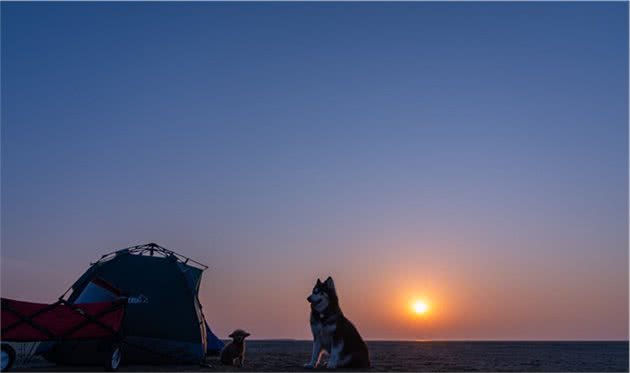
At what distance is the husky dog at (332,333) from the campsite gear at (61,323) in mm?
4612

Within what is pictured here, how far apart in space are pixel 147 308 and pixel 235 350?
2687 mm

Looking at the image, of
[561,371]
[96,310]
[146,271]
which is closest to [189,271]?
[146,271]

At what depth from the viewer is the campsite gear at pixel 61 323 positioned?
42.7ft

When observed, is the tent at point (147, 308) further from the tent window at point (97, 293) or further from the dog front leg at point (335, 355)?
the dog front leg at point (335, 355)

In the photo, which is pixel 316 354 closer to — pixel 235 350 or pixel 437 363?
pixel 235 350

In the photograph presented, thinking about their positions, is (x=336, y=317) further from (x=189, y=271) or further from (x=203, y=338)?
(x=189, y=271)

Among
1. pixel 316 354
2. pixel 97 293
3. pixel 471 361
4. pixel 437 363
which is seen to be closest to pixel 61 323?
pixel 97 293

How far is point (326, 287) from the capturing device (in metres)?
15.4

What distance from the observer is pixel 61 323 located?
43.8 ft

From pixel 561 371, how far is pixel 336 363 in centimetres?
709

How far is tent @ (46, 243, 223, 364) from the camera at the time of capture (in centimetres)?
1546

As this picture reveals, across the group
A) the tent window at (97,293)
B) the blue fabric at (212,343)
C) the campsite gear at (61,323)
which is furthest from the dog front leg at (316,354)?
the blue fabric at (212,343)

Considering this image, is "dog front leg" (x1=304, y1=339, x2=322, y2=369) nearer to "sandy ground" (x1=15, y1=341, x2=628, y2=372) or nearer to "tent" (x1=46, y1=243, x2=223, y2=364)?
"sandy ground" (x1=15, y1=341, x2=628, y2=372)

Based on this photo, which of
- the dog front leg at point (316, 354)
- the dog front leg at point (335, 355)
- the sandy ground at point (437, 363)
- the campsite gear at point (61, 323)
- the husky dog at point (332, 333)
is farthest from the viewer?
the dog front leg at point (316, 354)
